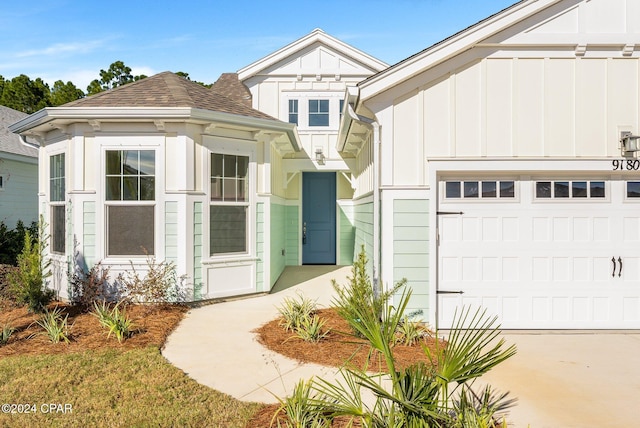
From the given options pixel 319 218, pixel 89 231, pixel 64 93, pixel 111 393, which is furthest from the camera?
pixel 64 93

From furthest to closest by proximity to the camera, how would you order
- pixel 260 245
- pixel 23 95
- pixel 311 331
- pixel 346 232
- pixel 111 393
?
pixel 23 95, pixel 346 232, pixel 260 245, pixel 311 331, pixel 111 393

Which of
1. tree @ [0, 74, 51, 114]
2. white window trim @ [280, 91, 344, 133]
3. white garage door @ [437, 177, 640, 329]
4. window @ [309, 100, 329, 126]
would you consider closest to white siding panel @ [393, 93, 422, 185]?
white garage door @ [437, 177, 640, 329]

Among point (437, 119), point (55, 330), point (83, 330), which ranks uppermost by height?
point (437, 119)

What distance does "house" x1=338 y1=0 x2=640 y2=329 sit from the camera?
19.9 ft

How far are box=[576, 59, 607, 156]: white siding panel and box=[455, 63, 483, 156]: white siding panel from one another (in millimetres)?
1430

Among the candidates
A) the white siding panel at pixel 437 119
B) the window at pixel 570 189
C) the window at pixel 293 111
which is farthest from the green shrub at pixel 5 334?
the window at pixel 293 111

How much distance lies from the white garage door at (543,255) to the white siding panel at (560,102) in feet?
2.60

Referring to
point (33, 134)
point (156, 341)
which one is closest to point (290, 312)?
point (156, 341)

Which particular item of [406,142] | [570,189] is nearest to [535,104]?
[570,189]

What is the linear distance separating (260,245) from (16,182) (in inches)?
382

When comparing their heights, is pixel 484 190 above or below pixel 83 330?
above

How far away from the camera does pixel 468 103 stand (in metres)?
6.09

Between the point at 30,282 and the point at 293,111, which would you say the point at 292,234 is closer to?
the point at 293,111

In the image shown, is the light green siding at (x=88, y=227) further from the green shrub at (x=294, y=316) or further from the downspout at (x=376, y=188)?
the downspout at (x=376, y=188)
